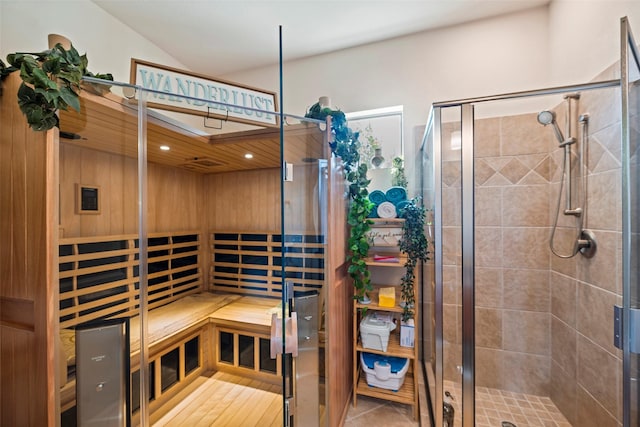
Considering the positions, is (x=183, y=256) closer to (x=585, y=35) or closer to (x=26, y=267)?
(x=26, y=267)

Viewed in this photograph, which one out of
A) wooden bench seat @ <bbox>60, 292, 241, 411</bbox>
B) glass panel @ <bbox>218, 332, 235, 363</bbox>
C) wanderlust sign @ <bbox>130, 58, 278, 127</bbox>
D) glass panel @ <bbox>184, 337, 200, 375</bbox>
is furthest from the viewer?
glass panel @ <bbox>218, 332, 235, 363</bbox>

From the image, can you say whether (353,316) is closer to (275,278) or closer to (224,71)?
(275,278)

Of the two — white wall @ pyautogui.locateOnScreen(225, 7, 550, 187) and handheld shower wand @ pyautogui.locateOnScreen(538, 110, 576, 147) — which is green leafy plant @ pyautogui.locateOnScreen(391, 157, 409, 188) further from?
handheld shower wand @ pyautogui.locateOnScreen(538, 110, 576, 147)

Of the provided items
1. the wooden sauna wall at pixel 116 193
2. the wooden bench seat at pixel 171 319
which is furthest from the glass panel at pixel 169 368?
the wooden sauna wall at pixel 116 193

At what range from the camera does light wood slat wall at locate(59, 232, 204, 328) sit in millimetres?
1062

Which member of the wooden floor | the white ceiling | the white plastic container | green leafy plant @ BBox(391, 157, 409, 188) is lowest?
the wooden floor

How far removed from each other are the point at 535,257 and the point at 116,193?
260 cm

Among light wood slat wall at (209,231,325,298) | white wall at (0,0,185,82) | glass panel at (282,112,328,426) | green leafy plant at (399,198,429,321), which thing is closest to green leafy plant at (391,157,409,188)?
green leafy plant at (399,198,429,321)

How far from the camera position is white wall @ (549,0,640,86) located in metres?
1.21

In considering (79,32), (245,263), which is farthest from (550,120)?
(79,32)

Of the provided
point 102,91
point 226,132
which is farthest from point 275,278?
point 102,91

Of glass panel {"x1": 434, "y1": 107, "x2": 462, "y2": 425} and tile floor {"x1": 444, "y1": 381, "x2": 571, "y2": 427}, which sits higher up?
glass panel {"x1": 434, "y1": 107, "x2": 462, "y2": 425}

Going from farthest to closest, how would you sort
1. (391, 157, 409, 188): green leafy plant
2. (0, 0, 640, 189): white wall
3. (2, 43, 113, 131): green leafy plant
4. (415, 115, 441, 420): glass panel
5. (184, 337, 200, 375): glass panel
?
(391, 157, 409, 188): green leafy plant → (184, 337, 200, 375): glass panel → (415, 115, 441, 420): glass panel → (0, 0, 640, 189): white wall → (2, 43, 113, 131): green leafy plant

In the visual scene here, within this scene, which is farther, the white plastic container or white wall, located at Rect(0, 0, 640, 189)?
the white plastic container
